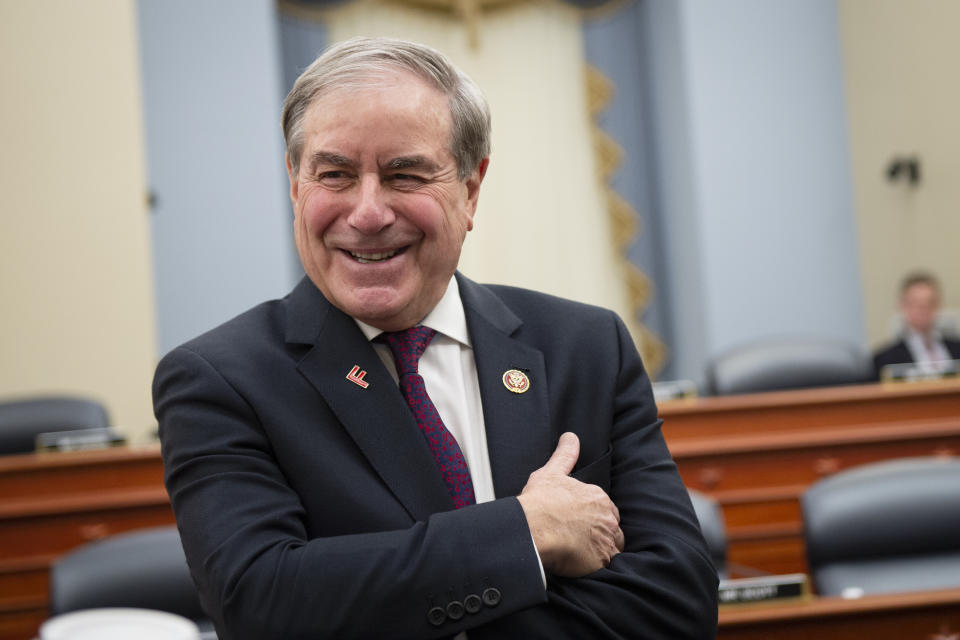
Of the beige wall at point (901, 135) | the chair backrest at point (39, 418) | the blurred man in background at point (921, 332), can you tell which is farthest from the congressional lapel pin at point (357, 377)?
the beige wall at point (901, 135)

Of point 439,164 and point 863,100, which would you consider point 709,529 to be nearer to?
point 439,164

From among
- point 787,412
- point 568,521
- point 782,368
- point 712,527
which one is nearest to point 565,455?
point 568,521

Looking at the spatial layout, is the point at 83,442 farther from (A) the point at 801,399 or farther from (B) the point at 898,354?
(B) the point at 898,354

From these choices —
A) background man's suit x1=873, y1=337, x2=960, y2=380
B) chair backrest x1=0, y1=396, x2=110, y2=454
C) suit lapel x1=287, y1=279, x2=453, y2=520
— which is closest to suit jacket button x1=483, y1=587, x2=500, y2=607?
suit lapel x1=287, y1=279, x2=453, y2=520

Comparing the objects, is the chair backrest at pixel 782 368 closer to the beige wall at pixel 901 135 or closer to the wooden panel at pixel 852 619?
the beige wall at pixel 901 135

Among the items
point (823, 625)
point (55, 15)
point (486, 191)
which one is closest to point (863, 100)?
point (486, 191)

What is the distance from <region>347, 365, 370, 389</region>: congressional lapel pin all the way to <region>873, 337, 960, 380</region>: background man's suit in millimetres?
4880

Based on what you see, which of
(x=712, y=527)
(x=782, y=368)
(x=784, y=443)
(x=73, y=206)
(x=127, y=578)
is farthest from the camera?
(x=73, y=206)

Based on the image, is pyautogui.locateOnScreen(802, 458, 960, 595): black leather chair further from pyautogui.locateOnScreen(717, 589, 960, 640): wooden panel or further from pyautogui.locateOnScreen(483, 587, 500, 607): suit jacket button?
pyautogui.locateOnScreen(483, 587, 500, 607): suit jacket button

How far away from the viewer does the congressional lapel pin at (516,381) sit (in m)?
1.42

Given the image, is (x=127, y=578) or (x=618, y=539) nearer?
(x=618, y=539)

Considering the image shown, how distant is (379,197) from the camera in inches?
51.4

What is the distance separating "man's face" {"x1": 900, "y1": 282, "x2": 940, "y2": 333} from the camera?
230 inches

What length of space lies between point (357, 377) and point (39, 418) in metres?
3.37
